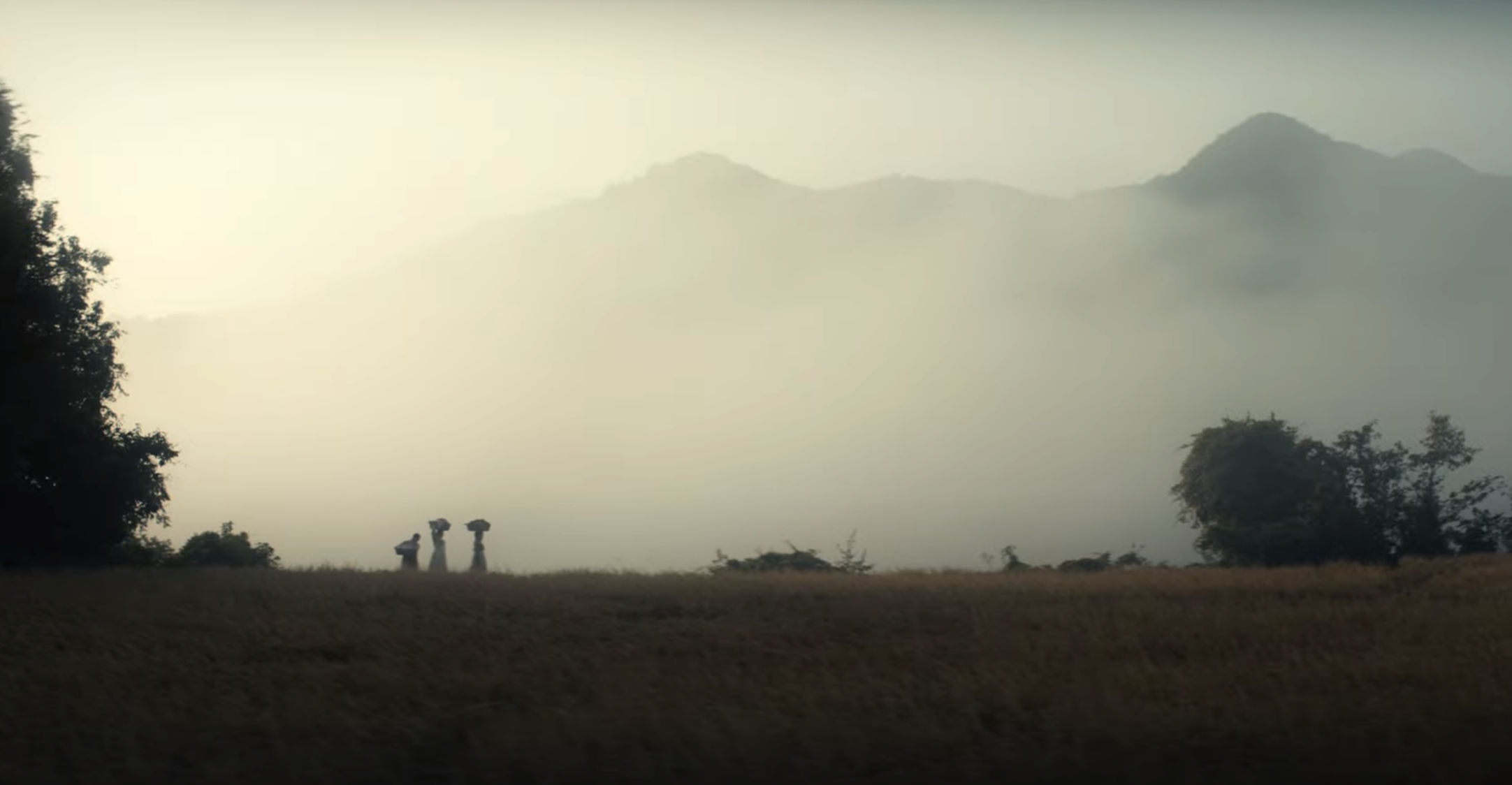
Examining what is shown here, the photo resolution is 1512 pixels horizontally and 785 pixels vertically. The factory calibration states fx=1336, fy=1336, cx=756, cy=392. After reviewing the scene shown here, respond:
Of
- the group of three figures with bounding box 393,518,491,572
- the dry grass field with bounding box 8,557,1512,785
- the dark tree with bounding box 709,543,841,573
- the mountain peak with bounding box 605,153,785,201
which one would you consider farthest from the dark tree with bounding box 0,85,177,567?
the mountain peak with bounding box 605,153,785,201

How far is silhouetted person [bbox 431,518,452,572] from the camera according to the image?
26719 millimetres

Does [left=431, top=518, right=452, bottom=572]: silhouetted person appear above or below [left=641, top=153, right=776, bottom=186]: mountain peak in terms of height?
below

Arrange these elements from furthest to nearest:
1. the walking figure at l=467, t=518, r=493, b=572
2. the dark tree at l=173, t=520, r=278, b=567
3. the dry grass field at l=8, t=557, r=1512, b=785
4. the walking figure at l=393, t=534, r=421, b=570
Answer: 1. the dark tree at l=173, t=520, r=278, b=567
2. the walking figure at l=393, t=534, r=421, b=570
3. the walking figure at l=467, t=518, r=493, b=572
4. the dry grass field at l=8, t=557, r=1512, b=785

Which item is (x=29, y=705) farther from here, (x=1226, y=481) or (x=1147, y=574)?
(x=1226, y=481)

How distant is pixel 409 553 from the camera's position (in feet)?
89.1

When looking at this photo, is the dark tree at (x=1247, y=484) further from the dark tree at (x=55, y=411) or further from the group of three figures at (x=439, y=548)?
the dark tree at (x=55, y=411)

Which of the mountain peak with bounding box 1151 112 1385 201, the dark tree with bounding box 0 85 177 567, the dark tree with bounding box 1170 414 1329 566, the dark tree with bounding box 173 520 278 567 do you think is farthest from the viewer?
the mountain peak with bounding box 1151 112 1385 201

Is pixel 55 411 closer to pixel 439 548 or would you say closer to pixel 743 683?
pixel 439 548

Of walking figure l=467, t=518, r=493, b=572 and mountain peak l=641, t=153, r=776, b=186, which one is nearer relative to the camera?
walking figure l=467, t=518, r=493, b=572

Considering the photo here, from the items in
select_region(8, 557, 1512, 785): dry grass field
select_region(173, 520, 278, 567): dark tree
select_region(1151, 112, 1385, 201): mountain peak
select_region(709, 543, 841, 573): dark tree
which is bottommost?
select_region(8, 557, 1512, 785): dry grass field

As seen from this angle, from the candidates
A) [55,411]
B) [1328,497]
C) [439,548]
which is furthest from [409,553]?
[1328,497]

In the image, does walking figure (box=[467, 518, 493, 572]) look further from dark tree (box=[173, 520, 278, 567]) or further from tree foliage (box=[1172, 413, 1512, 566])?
tree foliage (box=[1172, 413, 1512, 566])

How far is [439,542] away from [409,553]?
75 centimetres

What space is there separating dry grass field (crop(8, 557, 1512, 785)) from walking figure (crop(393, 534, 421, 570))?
5937 millimetres
